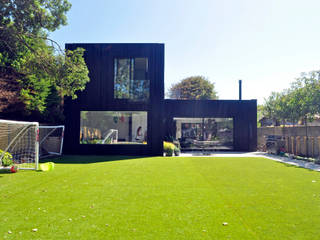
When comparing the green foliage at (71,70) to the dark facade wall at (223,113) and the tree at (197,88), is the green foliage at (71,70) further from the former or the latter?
the tree at (197,88)

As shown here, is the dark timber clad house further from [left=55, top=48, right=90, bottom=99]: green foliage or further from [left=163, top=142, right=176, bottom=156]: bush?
[left=55, top=48, right=90, bottom=99]: green foliage

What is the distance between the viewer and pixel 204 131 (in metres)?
18.7

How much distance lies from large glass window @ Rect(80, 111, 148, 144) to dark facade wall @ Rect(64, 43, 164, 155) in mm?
248

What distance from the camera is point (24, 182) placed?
699 cm

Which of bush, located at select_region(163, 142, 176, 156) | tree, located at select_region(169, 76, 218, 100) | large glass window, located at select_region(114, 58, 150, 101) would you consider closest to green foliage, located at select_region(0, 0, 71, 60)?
large glass window, located at select_region(114, 58, 150, 101)

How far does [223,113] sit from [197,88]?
85.4 feet

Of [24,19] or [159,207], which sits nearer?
[159,207]

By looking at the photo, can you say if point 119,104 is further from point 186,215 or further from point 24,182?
point 186,215

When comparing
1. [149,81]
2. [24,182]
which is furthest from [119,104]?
[24,182]

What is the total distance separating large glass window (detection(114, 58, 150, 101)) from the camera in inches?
594

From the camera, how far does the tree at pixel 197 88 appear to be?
44.2m

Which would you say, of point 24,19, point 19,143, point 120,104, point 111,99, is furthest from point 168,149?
point 24,19

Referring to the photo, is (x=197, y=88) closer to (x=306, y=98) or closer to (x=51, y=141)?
(x=306, y=98)

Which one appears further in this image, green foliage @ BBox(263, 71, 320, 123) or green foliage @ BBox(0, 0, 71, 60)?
green foliage @ BBox(263, 71, 320, 123)
